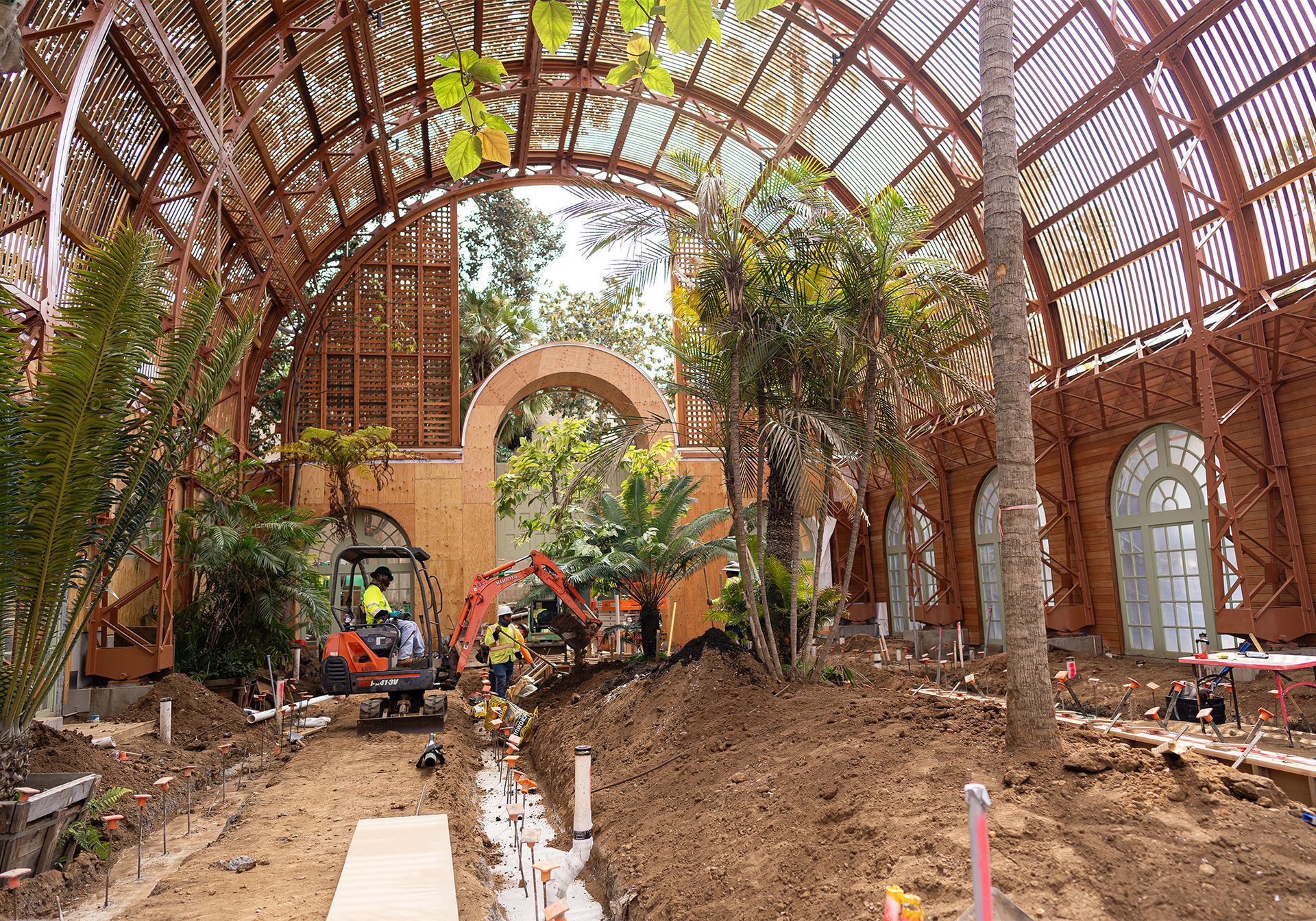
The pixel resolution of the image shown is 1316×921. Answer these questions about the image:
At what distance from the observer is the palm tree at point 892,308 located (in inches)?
361

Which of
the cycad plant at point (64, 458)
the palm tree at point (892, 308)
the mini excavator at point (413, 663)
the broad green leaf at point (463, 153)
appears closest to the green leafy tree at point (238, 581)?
the mini excavator at point (413, 663)

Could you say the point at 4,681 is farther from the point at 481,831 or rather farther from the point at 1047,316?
the point at 1047,316

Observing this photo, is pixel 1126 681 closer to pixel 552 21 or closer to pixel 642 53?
pixel 642 53

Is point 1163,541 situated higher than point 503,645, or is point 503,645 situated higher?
point 1163,541

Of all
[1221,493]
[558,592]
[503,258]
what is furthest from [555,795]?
[503,258]

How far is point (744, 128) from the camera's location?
2302cm

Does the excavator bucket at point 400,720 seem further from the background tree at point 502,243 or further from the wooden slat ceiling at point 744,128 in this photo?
the background tree at point 502,243

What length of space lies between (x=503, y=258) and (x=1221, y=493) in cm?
2720

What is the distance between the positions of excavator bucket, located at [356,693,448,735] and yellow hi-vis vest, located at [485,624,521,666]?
187 cm

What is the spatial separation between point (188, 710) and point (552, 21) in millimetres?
12804

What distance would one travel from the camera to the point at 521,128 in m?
23.4

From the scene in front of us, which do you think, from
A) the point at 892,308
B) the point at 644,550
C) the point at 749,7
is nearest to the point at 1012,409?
the point at 892,308

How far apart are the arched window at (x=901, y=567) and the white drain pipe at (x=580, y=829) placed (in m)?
17.6

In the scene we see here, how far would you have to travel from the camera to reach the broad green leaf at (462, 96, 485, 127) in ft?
8.75
